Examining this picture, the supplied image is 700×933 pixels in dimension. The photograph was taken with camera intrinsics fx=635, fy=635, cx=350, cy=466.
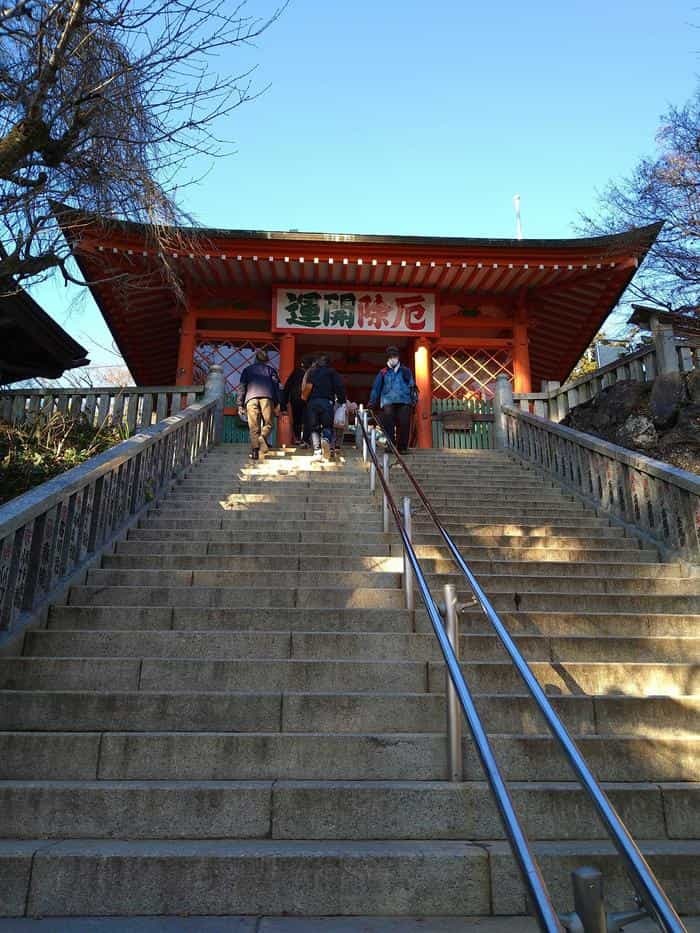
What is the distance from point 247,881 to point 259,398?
6941mm

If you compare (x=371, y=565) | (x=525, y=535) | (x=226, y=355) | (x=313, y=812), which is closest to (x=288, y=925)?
(x=313, y=812)

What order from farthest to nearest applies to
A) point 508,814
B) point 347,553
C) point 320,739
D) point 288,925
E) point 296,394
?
point 296,394 → point 347,553 → point 320,739 → point 288,925 → point 508,814

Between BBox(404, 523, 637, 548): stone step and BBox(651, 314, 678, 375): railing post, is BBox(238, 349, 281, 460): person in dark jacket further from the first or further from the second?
BBox(651, 314, 678, 375): railing post

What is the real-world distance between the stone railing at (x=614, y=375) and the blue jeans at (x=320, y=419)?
3.22m

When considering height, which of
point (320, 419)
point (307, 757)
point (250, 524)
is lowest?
point (307, 757)

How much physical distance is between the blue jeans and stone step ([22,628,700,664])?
5.21m

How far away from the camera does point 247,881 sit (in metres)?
2.36

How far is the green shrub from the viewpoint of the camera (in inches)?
279

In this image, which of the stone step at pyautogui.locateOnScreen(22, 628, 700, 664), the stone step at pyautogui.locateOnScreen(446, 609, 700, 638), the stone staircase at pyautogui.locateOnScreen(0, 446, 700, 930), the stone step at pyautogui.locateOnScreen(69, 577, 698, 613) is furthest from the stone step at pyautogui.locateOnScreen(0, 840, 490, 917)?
the stone step at pyautogui.locateOnScreen(69, 577, 698, 613)

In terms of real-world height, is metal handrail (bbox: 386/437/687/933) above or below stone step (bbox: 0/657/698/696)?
above

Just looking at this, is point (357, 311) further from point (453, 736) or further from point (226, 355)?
point (453, 736)

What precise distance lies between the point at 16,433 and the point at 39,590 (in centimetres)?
452

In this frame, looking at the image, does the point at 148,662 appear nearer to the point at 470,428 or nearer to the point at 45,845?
the point at 45,845

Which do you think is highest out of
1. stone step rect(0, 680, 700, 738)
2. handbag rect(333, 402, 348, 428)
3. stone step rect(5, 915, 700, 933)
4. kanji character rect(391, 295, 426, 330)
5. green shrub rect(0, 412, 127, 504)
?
kanji character rect(391, 295, 426, 330)
